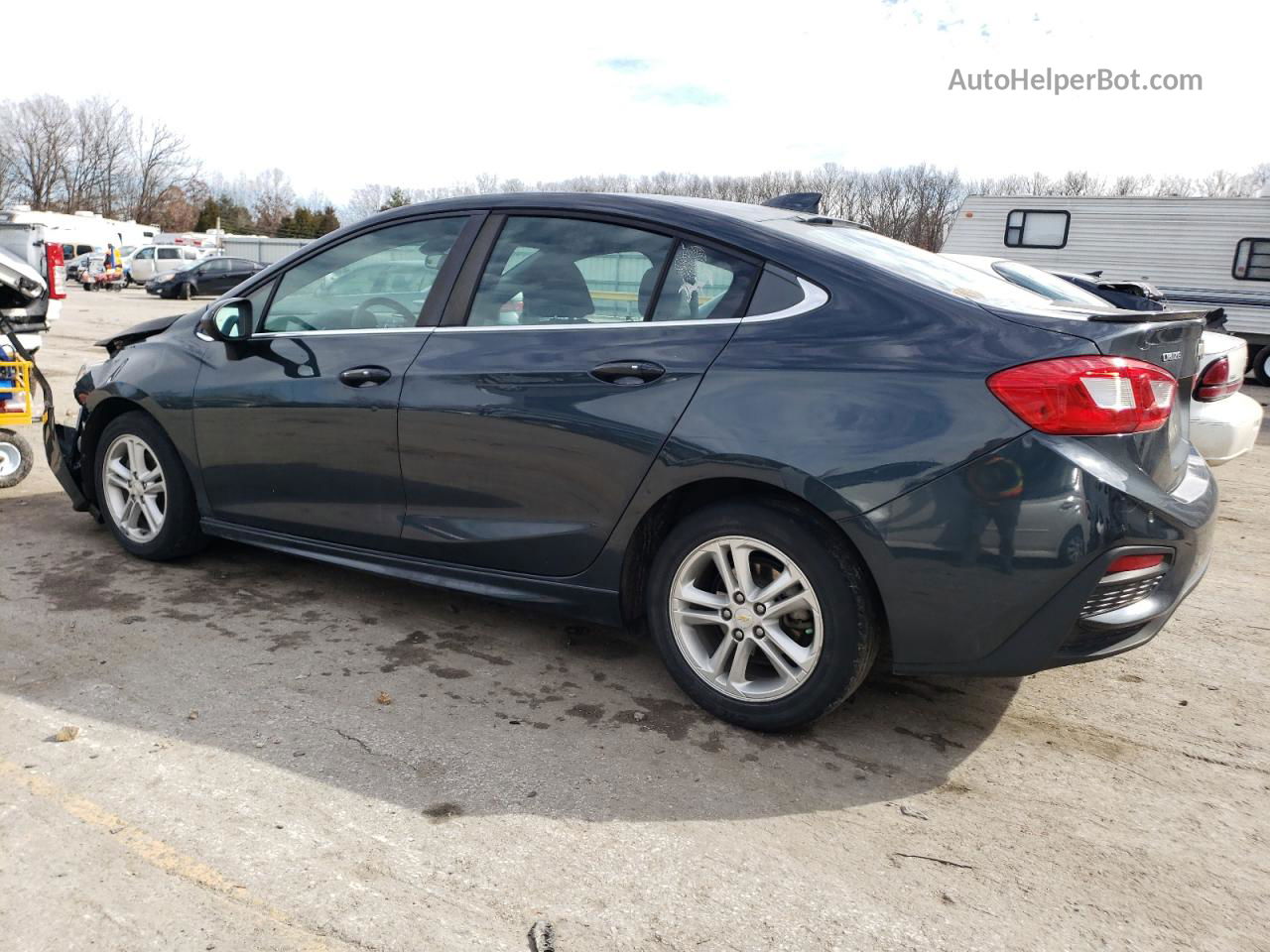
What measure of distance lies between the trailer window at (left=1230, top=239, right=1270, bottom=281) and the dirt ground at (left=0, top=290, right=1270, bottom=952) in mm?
15620

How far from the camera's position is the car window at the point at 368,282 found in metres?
3.95

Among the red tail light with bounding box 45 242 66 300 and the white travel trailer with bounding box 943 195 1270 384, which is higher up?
the white travel trailer with bounding box 943 195 1270 384

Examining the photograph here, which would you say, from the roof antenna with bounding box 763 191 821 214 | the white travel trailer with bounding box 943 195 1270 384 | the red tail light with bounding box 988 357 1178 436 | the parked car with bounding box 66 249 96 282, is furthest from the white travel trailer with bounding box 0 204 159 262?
the red tail light with bounding box 988 357 1178 436

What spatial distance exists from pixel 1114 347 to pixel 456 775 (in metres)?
2.18

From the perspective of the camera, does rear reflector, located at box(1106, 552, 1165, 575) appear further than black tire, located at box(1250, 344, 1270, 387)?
No

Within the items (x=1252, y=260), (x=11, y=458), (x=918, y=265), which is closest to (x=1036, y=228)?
(x=1252, y=260)

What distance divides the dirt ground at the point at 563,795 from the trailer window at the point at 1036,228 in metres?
15.9

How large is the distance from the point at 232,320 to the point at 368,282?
71 cm

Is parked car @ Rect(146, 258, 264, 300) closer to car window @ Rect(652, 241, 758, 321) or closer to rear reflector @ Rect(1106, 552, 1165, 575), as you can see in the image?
car window @ Rect(652, 241, 758, 321)

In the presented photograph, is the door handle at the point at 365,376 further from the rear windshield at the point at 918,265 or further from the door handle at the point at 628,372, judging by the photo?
the rear windshield at the point at 918,265

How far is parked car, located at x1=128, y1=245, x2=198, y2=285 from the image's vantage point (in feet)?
130

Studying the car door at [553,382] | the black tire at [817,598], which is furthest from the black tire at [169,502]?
the black tire at [817,598]

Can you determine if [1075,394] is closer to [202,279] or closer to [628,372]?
[628,372]

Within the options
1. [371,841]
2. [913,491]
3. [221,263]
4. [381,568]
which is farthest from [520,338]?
[221,263]
